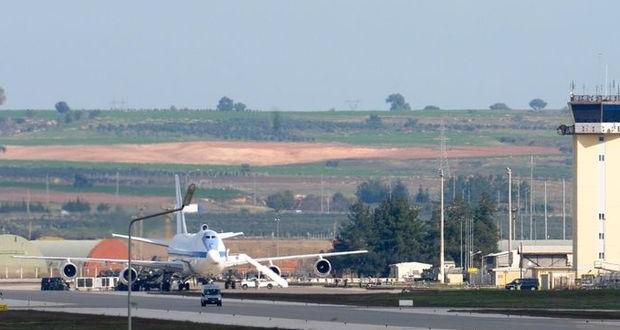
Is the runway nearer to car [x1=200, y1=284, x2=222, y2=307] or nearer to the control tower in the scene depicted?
car [x1=200, y1=284, x2=222, y2=307]

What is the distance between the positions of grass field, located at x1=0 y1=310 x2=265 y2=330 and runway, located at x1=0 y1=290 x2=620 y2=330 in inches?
116

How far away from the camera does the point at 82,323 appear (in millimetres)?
90938

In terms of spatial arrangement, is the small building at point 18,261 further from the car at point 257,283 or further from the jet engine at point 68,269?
the car at point 257,283

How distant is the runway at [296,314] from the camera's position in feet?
287

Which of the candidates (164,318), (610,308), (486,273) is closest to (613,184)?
(486,273)

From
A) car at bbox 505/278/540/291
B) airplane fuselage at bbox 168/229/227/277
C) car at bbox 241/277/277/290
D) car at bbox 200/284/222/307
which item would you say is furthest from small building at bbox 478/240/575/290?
car at bbox 200/284/222/307

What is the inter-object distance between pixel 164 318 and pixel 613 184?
6812 cm

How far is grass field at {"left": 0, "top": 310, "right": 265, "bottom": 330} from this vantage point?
87.2 metres

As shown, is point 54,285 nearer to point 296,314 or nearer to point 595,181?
point 595,181

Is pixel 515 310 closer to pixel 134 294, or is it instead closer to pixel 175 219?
pixel 134 294

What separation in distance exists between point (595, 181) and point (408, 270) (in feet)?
115

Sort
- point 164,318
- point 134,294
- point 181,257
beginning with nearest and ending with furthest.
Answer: point 164,318 < point 134,294 < point 181,257

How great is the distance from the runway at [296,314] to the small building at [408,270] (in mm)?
56368

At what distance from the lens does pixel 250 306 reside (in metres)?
111
